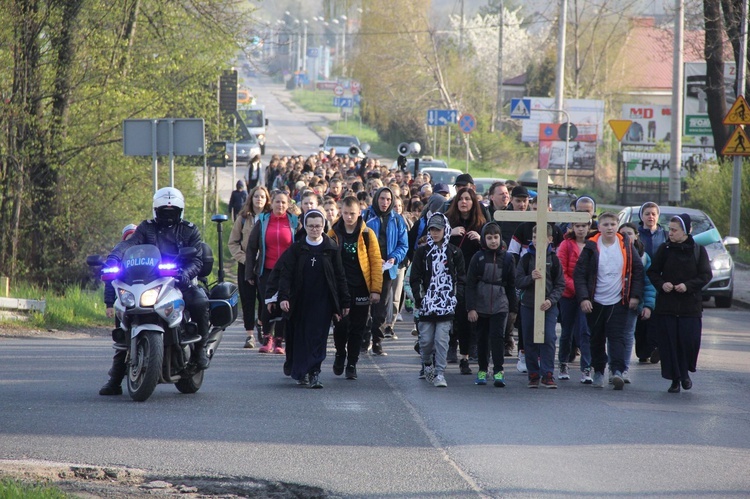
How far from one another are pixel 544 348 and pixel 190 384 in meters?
3.44

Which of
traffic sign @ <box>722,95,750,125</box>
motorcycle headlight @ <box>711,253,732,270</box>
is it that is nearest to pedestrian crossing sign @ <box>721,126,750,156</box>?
traffic sign @ <box>722,95,750,125</box>

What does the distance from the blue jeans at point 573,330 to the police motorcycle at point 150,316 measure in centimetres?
393

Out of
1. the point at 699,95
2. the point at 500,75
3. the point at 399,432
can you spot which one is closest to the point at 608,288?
the point at 399,432

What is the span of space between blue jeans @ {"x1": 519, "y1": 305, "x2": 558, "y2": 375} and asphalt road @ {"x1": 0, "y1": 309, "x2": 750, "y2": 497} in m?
0.27

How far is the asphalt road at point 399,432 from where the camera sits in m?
7.06

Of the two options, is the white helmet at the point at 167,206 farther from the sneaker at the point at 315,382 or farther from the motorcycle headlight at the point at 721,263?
the motorcycle headlight at the point at 721,263

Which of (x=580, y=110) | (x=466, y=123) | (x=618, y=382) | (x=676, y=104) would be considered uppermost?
(x=580, y=110)

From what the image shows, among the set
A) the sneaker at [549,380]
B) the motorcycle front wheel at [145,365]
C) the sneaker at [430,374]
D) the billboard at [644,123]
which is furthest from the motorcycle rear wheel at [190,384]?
the billboard at [644,123]

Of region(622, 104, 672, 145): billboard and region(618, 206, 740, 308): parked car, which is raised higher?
region(622, 104, 672, 145): billboard

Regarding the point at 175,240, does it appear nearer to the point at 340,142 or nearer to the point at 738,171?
the point at 738,171

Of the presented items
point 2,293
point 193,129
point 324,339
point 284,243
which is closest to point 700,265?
point 324,339

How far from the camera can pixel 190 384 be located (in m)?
9.94

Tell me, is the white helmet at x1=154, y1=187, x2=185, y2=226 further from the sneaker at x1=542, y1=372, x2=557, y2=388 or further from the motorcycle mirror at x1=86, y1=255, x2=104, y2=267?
the sneaker at x1=542, y1=372, x2=557, y2=388

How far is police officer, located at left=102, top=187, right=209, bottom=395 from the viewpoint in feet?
31.7
